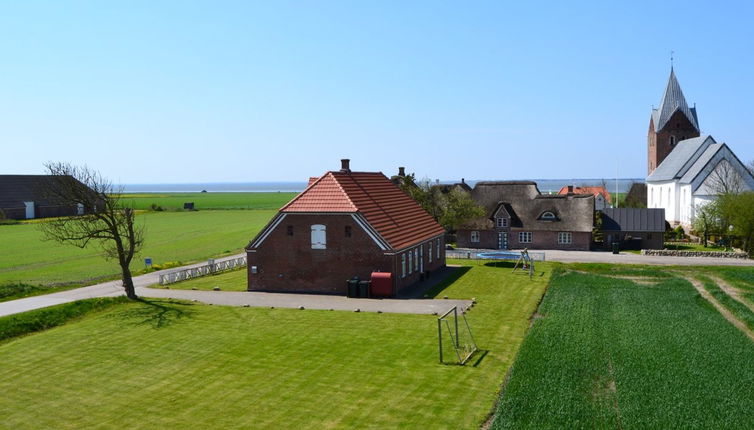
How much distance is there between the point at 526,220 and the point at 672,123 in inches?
1668

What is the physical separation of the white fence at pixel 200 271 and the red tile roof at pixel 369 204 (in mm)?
9574

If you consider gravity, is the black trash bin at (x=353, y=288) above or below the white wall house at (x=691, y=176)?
below

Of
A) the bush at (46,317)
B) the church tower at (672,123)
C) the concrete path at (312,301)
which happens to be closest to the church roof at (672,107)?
the church tower at (672,123)

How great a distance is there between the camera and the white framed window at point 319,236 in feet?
122

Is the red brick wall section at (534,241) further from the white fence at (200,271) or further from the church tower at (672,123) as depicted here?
the church tower at (672,123)

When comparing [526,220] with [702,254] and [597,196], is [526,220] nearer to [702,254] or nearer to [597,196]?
[702,254]

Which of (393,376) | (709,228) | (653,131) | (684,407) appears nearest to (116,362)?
(393,376)

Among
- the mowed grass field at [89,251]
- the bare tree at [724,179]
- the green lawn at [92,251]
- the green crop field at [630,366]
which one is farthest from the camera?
the bare tree at [724,179]

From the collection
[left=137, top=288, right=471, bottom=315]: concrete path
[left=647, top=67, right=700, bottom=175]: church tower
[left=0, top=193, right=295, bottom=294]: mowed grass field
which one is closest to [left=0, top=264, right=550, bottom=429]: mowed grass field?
[left=137, top=288, right=471, bottom=315]: concrete path

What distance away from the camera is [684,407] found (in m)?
18.3

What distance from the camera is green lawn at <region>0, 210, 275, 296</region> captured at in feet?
153

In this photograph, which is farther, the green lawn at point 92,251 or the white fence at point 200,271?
the green lawn at point 92,251

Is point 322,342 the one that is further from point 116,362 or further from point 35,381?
point 35,381

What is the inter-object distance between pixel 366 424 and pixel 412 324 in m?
11.4
